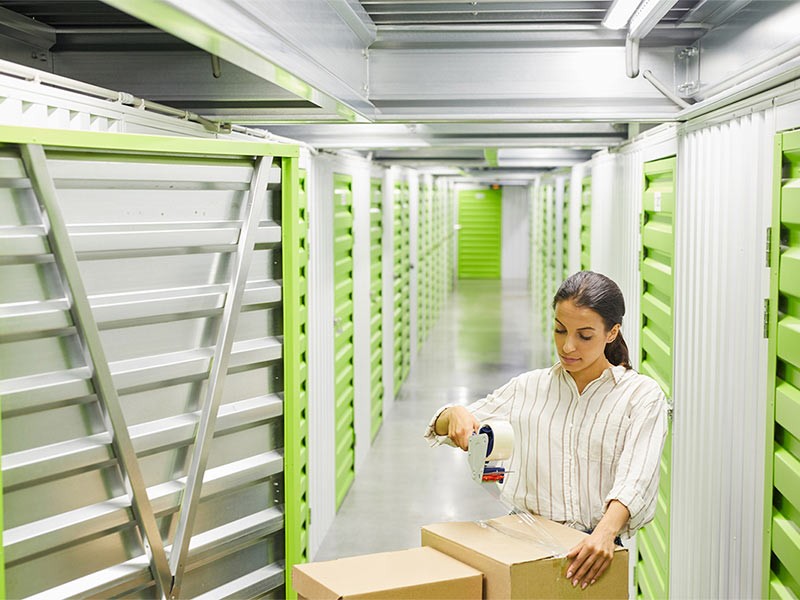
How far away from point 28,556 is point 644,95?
9.52 ft

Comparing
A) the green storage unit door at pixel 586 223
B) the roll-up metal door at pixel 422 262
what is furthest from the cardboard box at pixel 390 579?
the roll-up metal door at pixel 422 262

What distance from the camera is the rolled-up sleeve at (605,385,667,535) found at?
263 centimetres

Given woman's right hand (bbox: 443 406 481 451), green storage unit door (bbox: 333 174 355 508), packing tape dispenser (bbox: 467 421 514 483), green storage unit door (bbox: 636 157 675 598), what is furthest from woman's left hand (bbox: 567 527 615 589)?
green storage unit door (bbox: 333 174 355 508)

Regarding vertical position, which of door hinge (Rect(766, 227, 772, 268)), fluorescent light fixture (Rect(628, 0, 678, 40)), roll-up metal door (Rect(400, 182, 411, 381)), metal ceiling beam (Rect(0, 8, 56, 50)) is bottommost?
roll-up metal door (Rect(400, 182, 411, 381))

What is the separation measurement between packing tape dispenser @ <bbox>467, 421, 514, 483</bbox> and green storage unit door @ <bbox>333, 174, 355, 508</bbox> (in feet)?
13.9

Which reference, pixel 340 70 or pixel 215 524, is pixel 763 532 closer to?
pixel 215 524

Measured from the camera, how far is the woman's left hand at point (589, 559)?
246 cm

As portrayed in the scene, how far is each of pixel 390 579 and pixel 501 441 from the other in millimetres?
520

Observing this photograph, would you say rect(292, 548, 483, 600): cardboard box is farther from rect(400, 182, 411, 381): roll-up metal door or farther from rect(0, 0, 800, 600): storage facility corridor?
rect(400, 182, 411, 381): roll-up metal door

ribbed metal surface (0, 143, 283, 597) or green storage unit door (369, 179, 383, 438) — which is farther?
green storage unit door (369, 179, 383, 438)

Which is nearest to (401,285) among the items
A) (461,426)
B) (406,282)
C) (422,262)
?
(406,282)

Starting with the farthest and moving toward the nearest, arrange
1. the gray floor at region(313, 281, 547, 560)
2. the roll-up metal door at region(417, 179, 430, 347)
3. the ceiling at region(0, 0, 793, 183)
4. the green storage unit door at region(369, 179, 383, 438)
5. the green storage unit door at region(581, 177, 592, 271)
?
the roll-up metal door at region(417, 179, 430, 347) < the green storage unit door at region(369, 179, 383, 438) < the green storage unit door at region(581, 177, 592, 271) < the gray floor at region(313, 281, 547, 560) < the ceiling at region(0, 0, 793, 183)

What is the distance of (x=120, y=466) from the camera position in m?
2.78

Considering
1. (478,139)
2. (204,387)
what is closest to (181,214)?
(204,387)
